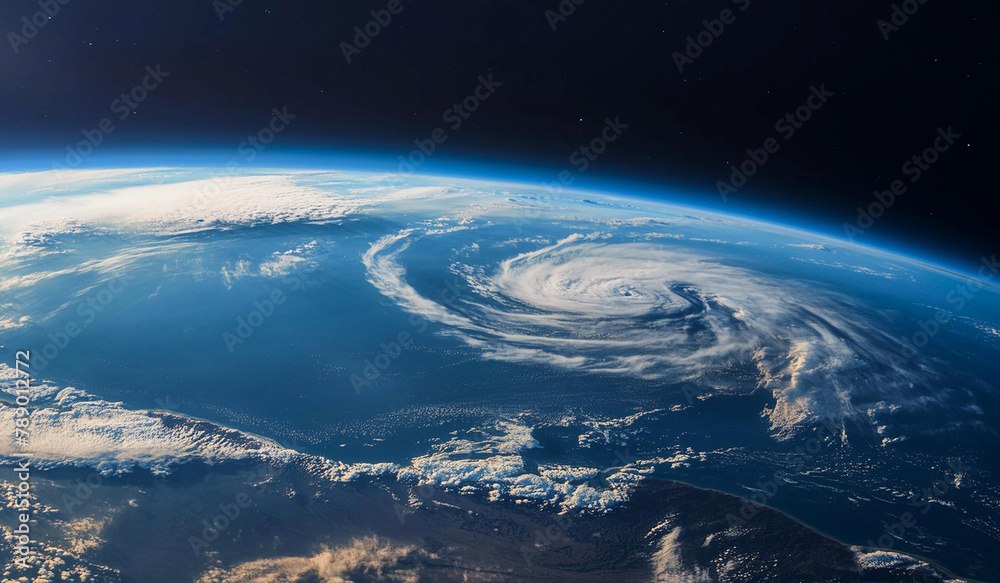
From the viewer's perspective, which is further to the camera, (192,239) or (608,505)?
(192,239)

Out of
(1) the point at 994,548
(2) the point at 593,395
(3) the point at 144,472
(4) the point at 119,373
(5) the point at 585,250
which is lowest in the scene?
(1) the point at 994,548

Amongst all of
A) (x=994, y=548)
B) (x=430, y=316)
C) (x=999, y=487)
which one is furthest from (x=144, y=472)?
(x=999, y=487)

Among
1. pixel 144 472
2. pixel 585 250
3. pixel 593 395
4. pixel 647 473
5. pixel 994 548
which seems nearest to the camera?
pixel 994 548

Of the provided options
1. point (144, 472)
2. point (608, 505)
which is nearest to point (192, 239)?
point (144, 472)

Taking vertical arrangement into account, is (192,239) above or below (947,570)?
above

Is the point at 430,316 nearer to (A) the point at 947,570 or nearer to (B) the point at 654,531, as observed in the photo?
(B) the point at 654,531

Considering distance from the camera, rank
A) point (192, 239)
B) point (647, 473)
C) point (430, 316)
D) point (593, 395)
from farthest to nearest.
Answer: point (192, 239)
point (430, 316)
point (593, 395)
point (647, 473)
